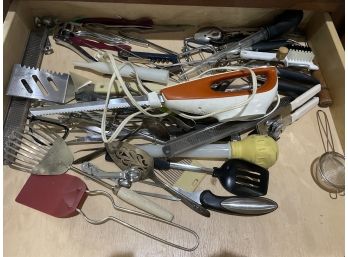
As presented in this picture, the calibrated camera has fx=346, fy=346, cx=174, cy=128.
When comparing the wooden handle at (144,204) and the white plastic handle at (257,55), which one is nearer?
the wooden handle at (144,204)

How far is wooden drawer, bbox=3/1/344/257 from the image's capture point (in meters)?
0.48

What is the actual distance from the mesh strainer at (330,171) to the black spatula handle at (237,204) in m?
0.10

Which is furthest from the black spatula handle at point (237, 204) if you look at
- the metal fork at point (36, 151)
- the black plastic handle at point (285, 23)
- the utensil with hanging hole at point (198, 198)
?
the black plastic handle at point (285, 23)

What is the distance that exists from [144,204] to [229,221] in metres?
0.13

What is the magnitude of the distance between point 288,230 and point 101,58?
40 cm

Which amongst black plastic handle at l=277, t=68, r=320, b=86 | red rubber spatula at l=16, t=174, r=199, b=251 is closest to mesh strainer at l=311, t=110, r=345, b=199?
black plastic handle at l=277, t=68, r=320, b=86

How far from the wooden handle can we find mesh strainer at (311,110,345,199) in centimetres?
24

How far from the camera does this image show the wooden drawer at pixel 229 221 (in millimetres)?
483

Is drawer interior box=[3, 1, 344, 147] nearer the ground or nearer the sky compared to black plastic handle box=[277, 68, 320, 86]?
nearer the sky

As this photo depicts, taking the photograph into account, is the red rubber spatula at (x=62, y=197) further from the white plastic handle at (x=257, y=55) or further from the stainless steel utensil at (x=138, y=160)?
the white plastic handle at (x=257, y=55)

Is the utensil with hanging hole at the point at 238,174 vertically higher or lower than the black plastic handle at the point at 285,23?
lower

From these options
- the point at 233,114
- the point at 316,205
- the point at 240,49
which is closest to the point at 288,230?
the point at 316,205

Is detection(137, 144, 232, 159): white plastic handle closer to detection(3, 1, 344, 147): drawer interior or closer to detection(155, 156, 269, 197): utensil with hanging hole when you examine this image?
detection(155, 156, 269, 197): utensil with hanging hole

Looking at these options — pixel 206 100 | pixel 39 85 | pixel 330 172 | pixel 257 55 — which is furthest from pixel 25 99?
pixel 330 172
